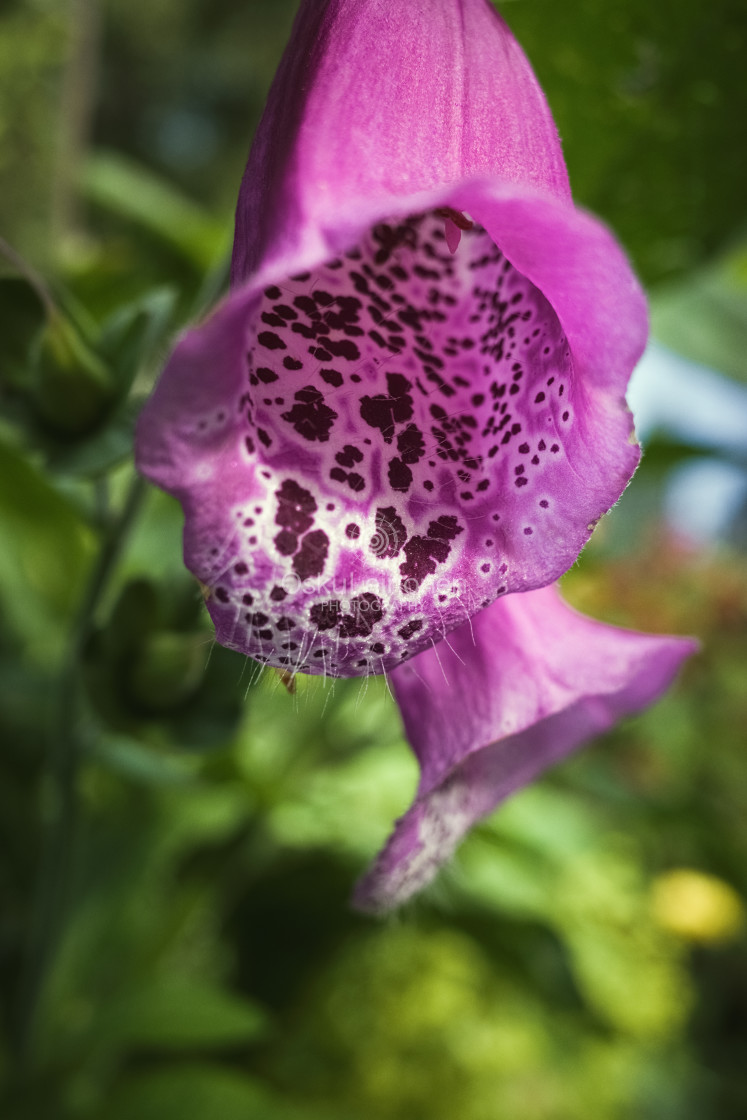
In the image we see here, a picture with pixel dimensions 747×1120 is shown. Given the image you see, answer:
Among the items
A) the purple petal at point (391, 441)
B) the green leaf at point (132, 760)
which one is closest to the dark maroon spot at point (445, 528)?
the purple petal at point (391, 441)

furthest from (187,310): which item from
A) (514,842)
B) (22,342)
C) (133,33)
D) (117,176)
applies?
(133,33)

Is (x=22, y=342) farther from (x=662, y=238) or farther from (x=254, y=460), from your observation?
(x=662, y=238)

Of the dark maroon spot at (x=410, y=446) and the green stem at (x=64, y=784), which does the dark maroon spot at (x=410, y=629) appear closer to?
the dark maroon spot at (x=410, y=446)

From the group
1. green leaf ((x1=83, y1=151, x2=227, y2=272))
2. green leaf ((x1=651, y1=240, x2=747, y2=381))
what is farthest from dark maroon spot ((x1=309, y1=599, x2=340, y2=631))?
green leaf ((x1=83, y1=151, x2=227, y2=272))

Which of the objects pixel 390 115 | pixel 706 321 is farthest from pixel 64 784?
pixel 706 321

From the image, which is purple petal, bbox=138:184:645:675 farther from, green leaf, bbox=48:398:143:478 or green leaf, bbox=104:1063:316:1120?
green leaf, bbox=104:1063:316:1120

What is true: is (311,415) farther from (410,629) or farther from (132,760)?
(132,760)
